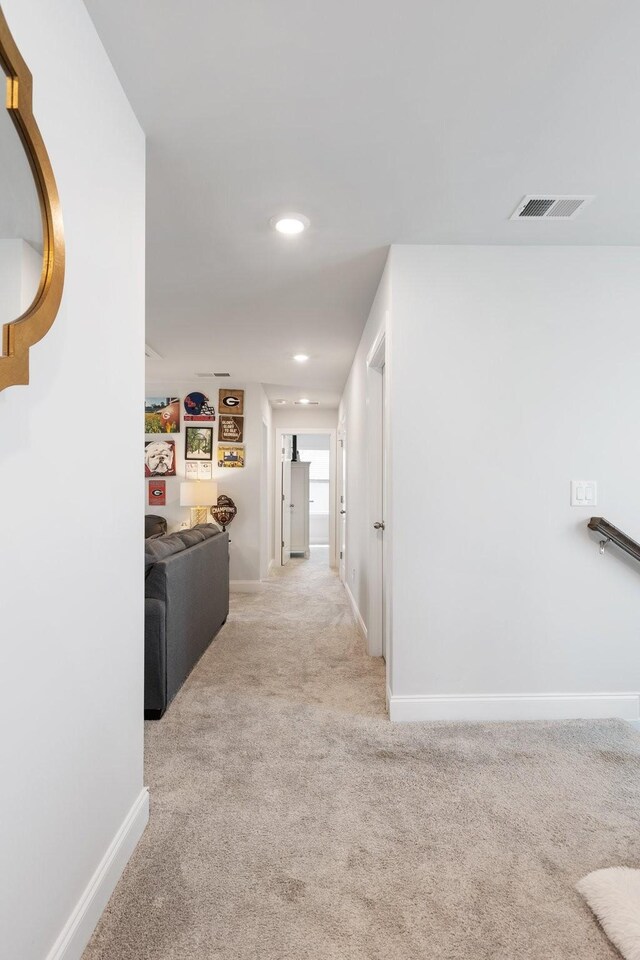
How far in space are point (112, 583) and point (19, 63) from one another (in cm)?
120

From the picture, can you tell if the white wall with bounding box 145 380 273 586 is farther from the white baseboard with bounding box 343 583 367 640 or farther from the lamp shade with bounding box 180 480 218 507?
the white baseboard with bounding box 343 583 367 640

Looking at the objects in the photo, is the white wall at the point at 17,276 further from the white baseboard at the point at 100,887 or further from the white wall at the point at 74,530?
the white baseboard at the point at 100,887

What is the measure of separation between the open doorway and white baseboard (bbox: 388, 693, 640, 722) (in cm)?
551

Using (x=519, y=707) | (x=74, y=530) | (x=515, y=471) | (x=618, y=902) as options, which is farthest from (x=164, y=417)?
(x=618, y=902)

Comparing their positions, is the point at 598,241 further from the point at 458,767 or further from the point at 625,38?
the point at 458,767

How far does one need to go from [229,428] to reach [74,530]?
5.21 meters

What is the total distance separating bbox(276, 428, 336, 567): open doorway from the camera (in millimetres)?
8391

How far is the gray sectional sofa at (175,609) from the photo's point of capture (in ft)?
9.16

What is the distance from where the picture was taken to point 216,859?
170 cm

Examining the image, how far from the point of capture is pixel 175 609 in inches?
118

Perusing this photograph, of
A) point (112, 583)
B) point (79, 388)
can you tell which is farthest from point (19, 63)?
point (112, 583)

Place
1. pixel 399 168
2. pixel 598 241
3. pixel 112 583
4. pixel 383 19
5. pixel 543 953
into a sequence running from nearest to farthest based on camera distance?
pixel 543 953, pixel 383 19, pixel 112 583, pixel 399 168, pixel 598 241

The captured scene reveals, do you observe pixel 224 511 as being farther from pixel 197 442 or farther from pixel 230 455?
pixel 197 442

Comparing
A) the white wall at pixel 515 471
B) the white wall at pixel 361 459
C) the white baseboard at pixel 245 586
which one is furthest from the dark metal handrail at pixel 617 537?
the white baseboard at pixel 245 586
